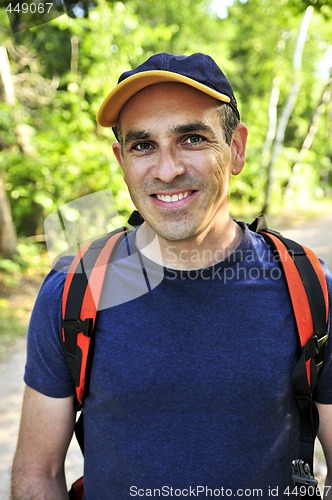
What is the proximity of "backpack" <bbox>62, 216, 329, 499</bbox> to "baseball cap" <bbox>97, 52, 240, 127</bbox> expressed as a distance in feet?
1.74

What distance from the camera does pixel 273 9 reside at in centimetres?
1213

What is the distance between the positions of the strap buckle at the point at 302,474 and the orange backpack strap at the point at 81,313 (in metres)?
0.71

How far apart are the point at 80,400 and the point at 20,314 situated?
4.68m

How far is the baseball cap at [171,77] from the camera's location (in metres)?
1.48

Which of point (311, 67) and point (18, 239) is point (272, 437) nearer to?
point (18, 239)

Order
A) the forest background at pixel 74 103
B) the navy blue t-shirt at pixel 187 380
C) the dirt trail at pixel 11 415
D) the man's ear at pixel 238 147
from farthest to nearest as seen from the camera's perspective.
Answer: the forest background at pixel 74 103 → the dirt trail at pixel 11 415 → the man's ear at pixel 238 147 → the navy blue t-shirt at pixel 187 380

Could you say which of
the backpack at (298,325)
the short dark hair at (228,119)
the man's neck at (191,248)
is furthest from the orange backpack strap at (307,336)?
the short dark hair at (228,119)

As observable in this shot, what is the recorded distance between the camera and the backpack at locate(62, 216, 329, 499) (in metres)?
1.48

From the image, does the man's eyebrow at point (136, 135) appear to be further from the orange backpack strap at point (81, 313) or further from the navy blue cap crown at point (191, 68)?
the orange backpack strap at point (81, 313)

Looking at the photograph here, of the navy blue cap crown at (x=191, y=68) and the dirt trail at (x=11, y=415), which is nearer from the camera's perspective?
the navy blue cap crown at (x=191, y=68)

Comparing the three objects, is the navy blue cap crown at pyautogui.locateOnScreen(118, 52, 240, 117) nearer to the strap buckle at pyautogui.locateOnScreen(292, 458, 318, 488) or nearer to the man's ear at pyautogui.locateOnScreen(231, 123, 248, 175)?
the man's ear at pyautogui.locateOnScreen(231, 123, 248, 175)

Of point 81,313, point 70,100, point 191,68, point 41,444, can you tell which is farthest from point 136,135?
point 70,100

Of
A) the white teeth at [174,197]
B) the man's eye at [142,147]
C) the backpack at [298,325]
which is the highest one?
the man's eye at [142,147]

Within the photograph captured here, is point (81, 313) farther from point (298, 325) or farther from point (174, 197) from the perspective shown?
point (298, 325)
